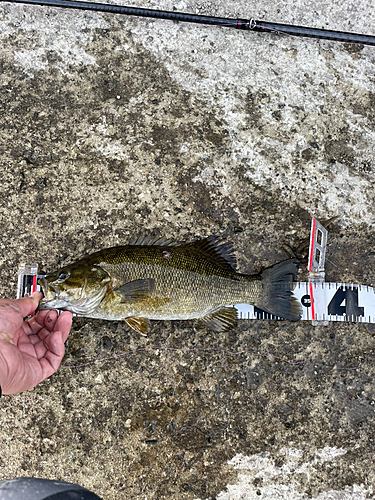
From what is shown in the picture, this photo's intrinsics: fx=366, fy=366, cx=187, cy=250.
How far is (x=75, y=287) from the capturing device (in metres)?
2.83

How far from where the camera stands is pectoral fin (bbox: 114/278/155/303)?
2.89 m

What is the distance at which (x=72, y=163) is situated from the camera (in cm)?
345

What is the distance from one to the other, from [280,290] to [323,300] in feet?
1.68

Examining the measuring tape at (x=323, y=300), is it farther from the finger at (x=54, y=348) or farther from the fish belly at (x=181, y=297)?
the finger at (x=54, y=348)

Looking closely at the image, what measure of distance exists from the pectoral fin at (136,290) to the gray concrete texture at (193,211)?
59 centimetres

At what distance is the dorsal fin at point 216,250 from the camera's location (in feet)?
10.4

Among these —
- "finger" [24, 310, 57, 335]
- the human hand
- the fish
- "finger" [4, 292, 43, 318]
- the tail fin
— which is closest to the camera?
the human hand

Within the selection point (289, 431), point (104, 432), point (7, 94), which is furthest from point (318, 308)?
point (7, 94)

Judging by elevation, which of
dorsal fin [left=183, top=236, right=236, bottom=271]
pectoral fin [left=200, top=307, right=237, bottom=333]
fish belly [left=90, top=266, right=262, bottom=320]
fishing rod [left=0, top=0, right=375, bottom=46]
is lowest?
pectoral fin [left=200, top=307, right=237, bottom=333]

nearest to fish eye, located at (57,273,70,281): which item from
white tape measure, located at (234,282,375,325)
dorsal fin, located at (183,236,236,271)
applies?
dorsal fin, located at (183,236,236,271)

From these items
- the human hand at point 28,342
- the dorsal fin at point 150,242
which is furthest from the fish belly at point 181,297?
the human hand at point 28,342

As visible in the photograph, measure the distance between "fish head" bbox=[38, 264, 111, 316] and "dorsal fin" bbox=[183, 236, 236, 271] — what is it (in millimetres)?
798

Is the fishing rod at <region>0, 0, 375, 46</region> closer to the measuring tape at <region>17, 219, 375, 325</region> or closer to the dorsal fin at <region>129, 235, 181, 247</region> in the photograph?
the measuring tape at <region>17, 219, 375, 325</region>

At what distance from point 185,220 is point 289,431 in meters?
2.16
